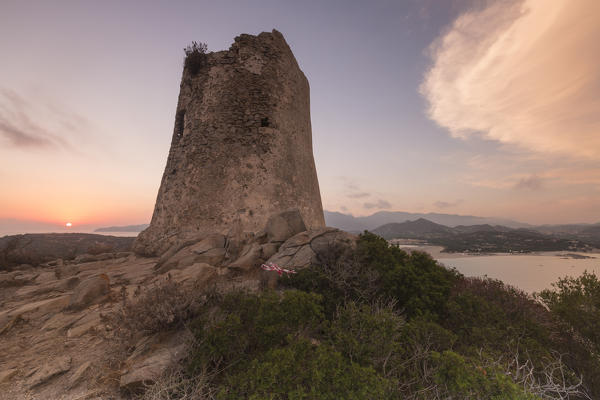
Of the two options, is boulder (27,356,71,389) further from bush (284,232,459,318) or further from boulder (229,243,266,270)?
bush (284,232,459,318)

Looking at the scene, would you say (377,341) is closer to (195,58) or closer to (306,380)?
(306,380)

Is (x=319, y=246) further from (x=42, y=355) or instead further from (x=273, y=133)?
(x=273, y=133)

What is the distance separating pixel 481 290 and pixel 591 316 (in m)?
1.87

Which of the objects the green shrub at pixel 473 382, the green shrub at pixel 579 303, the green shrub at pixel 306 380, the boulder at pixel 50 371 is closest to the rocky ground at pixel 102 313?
the boulder at pixel 50 371

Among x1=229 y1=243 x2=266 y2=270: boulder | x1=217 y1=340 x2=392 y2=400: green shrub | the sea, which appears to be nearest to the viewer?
x1=217 y1=340 x2=392 y2=400: green shrub

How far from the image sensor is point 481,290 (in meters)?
5.93

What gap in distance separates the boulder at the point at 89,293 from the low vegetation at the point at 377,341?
2.37 meters

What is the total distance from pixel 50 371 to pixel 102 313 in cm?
129

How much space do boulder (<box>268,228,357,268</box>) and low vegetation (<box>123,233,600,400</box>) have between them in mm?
239

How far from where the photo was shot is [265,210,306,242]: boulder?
6.21 m

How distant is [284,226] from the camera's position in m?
6.34

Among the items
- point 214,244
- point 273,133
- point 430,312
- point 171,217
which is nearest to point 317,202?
point 273,133

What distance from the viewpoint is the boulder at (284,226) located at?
621 centimetres

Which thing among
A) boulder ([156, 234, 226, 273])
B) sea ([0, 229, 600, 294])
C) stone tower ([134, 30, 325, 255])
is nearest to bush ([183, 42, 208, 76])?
stone tower ([134, 30, 325, 255])
